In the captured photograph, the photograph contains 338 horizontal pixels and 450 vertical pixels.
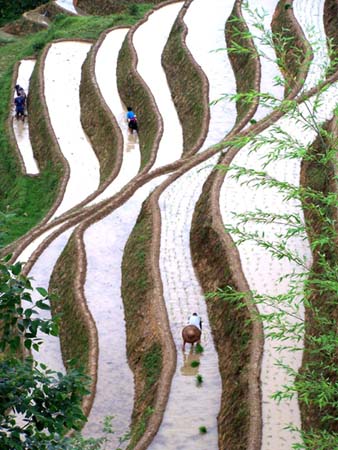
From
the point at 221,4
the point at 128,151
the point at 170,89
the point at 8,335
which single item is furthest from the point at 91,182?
the point at 8,335

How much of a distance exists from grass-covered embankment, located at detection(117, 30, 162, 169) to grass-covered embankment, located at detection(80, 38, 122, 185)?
833mm

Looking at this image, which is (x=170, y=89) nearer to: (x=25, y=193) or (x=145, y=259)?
(x=25, y=193)

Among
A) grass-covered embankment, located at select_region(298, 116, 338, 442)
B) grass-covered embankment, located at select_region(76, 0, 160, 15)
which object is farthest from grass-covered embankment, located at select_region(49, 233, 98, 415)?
grass-covered embankment, located at select_region(76, 0, 160, 15)

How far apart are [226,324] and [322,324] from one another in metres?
3.78

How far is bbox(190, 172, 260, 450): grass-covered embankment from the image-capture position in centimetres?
1598

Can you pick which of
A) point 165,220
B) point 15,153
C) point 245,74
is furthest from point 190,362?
point 15,153

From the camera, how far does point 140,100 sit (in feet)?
110

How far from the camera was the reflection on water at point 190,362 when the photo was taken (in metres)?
18.1

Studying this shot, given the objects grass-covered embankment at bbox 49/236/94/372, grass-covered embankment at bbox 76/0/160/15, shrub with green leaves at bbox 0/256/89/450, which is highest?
grass-covered embankment at bbox 76/0/160/15

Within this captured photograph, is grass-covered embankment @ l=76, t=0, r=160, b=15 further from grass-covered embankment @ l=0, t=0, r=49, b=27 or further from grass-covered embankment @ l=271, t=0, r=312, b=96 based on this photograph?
grass-covered embankment @ l=271, t=0, r=312, b=96

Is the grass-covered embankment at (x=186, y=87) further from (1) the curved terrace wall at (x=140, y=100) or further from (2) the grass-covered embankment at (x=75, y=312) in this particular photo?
(2) the grass-covered embankment at (x=75, y=312)

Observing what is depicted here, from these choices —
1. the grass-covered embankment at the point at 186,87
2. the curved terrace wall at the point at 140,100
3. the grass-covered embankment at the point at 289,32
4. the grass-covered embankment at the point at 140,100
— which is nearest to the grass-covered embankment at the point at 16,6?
the curved terrace wall at the point at 140,100

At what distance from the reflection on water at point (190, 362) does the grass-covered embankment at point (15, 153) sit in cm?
498

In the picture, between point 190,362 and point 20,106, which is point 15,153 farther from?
point 190,362
